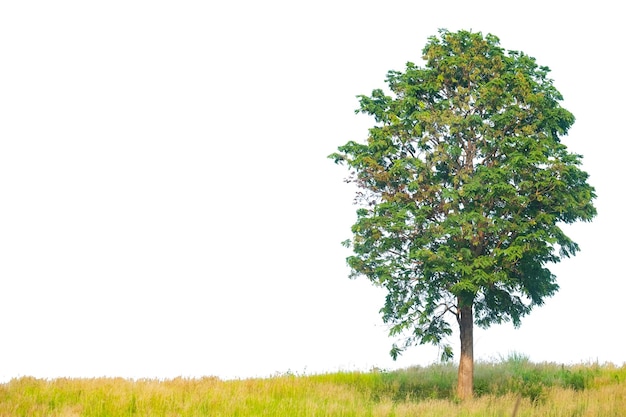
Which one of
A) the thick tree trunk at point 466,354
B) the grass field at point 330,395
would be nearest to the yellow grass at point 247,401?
the grass field at point 330,395

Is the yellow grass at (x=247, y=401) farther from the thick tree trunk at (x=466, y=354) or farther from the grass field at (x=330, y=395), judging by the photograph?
the thick tree trunk at (x=466, y=354)

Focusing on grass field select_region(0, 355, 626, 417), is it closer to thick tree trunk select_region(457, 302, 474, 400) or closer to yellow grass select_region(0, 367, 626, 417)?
yellow grass select_region(0, 367, 626, 417)

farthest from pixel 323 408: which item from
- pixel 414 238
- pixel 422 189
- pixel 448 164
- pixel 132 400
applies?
pixel 448 164

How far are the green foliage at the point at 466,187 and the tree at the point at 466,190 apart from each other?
4 cm

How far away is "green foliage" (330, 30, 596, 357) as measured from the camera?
67.1 ft

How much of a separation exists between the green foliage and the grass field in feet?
8.54

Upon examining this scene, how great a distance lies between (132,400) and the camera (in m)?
17.2

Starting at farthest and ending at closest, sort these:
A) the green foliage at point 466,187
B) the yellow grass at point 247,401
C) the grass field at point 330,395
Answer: the green foliage at point 466,187 → the grass field at point 330,395 → the yellow grass at point 247,401

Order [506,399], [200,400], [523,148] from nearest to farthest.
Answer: [200,400] → [506,399] → [523,148]

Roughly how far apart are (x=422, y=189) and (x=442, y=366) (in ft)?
29.5

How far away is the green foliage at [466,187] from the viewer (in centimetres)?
2045

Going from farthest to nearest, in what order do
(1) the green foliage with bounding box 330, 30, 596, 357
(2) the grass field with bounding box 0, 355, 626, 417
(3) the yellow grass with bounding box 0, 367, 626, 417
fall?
(1) the green foliage with bounding box 330, 30, 596, 357 → (2) the grass field with bounding box 0, 355, 626, 417 → (3) the yellow grass with bounding box 0, 367, 626, 417

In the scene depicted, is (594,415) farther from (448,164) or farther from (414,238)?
(448,164)

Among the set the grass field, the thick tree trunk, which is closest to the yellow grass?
the grass field
